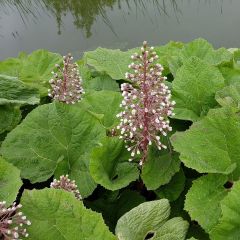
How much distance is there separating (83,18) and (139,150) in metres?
7.04

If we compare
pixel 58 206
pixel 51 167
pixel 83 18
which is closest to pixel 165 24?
pixel 83 18

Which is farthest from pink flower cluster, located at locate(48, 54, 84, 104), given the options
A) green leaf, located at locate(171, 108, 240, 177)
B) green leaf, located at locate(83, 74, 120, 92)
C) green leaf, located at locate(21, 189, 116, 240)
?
green leaf, located at locate(21, 189, 116, 240)

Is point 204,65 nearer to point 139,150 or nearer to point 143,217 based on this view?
point 139,150

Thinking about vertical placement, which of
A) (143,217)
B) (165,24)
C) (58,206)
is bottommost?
(165,24)

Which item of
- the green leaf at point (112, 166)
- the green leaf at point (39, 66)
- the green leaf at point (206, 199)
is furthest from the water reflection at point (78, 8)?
the green leaf at point (206, 199)

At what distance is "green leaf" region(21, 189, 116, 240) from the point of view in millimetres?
1621

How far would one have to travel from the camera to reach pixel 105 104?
7.82 feet

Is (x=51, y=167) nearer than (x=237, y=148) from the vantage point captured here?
No

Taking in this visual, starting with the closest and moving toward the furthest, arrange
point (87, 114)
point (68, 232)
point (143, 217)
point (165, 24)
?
point (68, 232), point (143, 217), point (87, 114), point (165, 24)

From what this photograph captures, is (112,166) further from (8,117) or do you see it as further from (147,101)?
(8,117)

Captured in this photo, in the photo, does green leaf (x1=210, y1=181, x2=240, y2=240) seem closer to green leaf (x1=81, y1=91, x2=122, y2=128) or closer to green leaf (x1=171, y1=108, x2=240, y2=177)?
green leaf (x1=171, y1=108, x2=240, y2=177)

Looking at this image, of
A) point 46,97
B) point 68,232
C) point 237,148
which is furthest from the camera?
point 46,97

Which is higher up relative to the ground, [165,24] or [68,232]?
[68,232]

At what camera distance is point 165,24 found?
7.82 m
